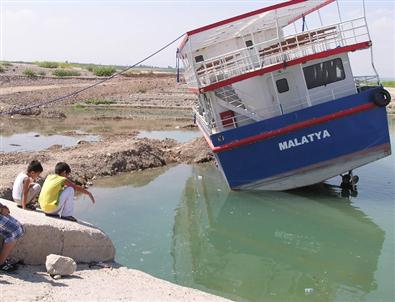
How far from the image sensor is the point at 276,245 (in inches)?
401

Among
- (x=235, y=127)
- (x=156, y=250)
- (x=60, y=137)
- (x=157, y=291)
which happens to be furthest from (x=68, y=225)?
(x=60, y=137)

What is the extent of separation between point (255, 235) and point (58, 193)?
4703mm

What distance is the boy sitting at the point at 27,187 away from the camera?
7.86 meters

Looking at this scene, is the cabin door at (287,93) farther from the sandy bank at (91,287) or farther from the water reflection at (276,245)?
the sandy bank at (91,287)

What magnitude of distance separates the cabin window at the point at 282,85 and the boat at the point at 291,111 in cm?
2

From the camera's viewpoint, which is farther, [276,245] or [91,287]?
[276,245]

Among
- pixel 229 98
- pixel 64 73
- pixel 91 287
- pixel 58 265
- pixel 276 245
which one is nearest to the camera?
pixel 91 287

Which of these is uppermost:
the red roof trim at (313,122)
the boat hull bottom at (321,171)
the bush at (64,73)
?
the bush at (64,73)

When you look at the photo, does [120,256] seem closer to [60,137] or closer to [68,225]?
[68,225]

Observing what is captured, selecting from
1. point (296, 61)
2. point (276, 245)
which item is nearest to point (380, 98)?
point (296, 61)

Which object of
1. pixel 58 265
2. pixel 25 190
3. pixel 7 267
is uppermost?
pixel 25 190

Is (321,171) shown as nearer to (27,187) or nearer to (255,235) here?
(255,235)

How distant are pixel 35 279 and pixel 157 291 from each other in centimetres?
170

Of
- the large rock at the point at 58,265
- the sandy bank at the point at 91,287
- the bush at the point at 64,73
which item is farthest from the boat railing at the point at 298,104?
the bush at the point at 64,73
